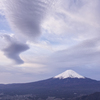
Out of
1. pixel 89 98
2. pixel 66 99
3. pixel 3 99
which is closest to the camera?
pixel 89 98

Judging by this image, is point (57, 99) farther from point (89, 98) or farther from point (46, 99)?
point (89, 98)

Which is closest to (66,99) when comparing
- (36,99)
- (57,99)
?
(57,99)

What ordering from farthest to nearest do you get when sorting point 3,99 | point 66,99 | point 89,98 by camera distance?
point 3,99 < point 66,99 < point 89,98

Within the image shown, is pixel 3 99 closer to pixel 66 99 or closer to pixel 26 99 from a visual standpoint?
pixel 26 99

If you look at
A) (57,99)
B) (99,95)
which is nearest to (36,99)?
(57,99)

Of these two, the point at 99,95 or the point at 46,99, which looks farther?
the point at 46,99

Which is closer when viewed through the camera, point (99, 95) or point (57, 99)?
point (99, 95)

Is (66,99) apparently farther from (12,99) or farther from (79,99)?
(12,99)
